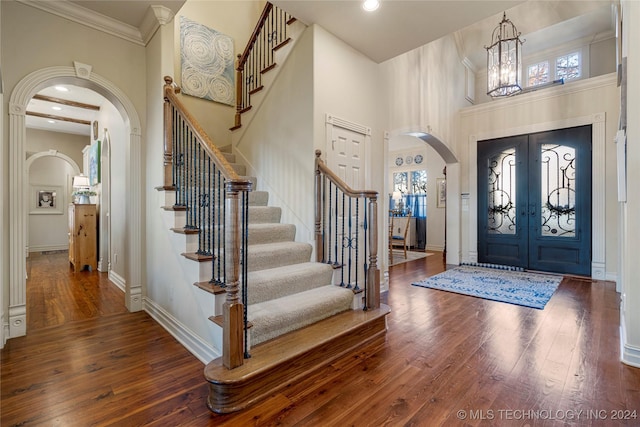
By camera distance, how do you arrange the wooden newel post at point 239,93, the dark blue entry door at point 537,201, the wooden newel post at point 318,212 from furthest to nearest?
the dark blue entry door at point 537,201 → the wooden newel post at point 239,93 → the wooden newel post at point 318,212

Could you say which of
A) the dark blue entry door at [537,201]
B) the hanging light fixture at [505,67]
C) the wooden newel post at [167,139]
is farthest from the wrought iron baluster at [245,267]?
the dark blue entry door at [537,201]

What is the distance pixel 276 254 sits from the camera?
2863mm

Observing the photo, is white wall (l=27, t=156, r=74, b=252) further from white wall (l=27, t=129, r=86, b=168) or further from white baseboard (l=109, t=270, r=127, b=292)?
white baseboard (l=109, t=270, r=127, b=292)

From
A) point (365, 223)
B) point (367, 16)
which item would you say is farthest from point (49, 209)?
point (367, 16)

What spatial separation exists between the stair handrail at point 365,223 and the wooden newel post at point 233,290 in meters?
1.24

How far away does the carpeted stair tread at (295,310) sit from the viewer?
7.07 feet

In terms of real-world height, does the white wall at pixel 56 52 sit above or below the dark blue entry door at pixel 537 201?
above

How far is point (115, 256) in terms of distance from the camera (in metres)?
4.57

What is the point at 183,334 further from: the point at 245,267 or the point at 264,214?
the point at 264,214

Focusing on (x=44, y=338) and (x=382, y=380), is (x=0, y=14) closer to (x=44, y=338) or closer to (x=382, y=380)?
(x=44, y=338)

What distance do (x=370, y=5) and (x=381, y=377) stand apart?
310 centimetres

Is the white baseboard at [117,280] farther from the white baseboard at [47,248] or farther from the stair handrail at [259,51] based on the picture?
the white baseboard at [47,248]

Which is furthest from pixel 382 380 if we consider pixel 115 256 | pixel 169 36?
pixel 115 256

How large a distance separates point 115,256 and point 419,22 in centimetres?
508
